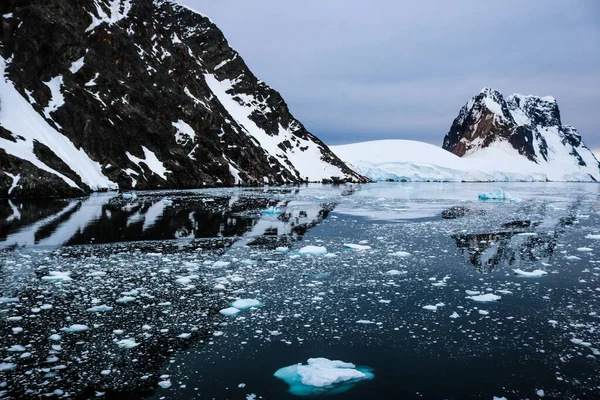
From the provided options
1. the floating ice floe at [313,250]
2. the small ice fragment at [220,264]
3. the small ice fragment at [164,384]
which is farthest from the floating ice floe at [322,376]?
the floating ice floe at [313,250]

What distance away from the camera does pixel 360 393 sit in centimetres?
580

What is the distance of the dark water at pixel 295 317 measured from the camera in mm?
6070

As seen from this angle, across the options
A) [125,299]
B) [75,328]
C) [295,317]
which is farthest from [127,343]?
[295,317]

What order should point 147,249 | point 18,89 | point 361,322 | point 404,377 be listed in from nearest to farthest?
point 404,377
point 361,322
point 147,249
point 18,89

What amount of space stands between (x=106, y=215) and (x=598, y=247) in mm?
26348

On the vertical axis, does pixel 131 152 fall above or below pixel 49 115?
below

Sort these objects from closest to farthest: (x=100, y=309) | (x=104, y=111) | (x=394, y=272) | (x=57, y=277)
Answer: (x=100, y=309)
(x=57, y=277)
(x=394, y=272)
(x=104, y=111)

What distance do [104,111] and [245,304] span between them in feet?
194

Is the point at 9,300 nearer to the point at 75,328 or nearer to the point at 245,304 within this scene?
the point at 75,328

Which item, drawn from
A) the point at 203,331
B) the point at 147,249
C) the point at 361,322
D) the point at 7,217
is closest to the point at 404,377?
the point at 361,322

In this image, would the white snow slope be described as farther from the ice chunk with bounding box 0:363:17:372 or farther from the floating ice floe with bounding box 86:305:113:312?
the ice chunk with bounding box 0:363:17:372

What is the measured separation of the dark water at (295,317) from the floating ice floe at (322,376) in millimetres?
157

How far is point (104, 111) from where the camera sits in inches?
2360

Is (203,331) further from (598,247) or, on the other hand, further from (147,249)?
(598,247)
